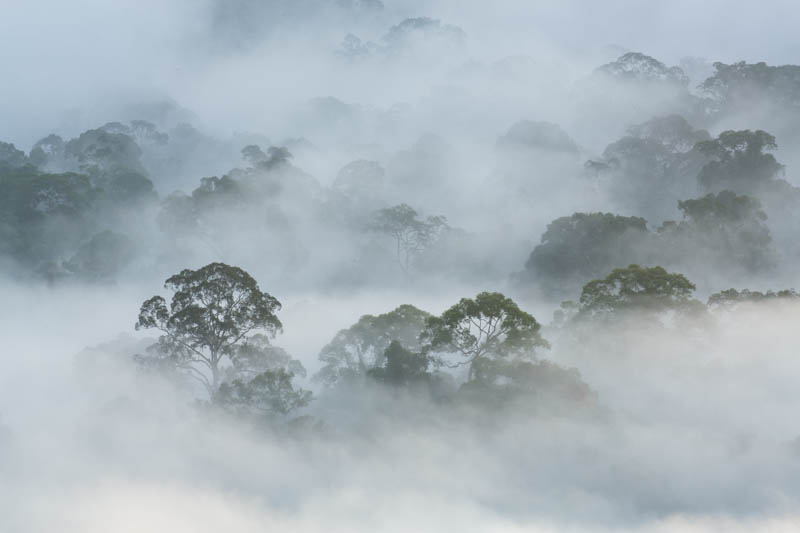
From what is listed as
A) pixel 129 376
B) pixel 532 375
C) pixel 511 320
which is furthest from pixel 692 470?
pixel 129 376

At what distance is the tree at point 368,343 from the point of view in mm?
40156

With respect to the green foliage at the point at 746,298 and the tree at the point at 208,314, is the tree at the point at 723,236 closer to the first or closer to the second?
A: the green foliage at the point at 746,298

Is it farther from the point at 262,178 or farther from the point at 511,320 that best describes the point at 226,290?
the point at 262,178

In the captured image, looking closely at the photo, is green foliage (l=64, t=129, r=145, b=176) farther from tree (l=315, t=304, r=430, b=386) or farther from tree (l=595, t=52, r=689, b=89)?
tree (l=595, t=52, r=689, b=89)

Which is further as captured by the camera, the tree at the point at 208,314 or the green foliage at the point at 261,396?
the tree at the point at 208,314

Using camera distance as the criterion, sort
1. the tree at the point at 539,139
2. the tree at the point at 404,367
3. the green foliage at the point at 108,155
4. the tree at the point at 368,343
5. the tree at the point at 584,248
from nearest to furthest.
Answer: the tree at the point at 404,367, the tree at the point at 368,343, the tree at the point at 584,248, the tree at the point at 539,139, the green foliage at the point at 108,155

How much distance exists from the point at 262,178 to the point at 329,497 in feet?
166

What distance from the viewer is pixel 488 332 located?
3653 centimetres

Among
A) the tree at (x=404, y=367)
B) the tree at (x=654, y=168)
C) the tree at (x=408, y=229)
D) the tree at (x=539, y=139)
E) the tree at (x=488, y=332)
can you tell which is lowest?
the tree at (x=404, y=367)

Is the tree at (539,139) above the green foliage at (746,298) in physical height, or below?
above

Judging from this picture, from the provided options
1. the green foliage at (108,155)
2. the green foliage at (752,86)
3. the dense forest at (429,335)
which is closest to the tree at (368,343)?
the dense forest at (429,335)

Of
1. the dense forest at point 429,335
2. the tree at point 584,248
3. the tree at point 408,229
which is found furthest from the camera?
the tree at point 408,229

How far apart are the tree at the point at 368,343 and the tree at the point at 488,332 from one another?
3598 millimetres

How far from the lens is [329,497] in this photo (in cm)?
3594
